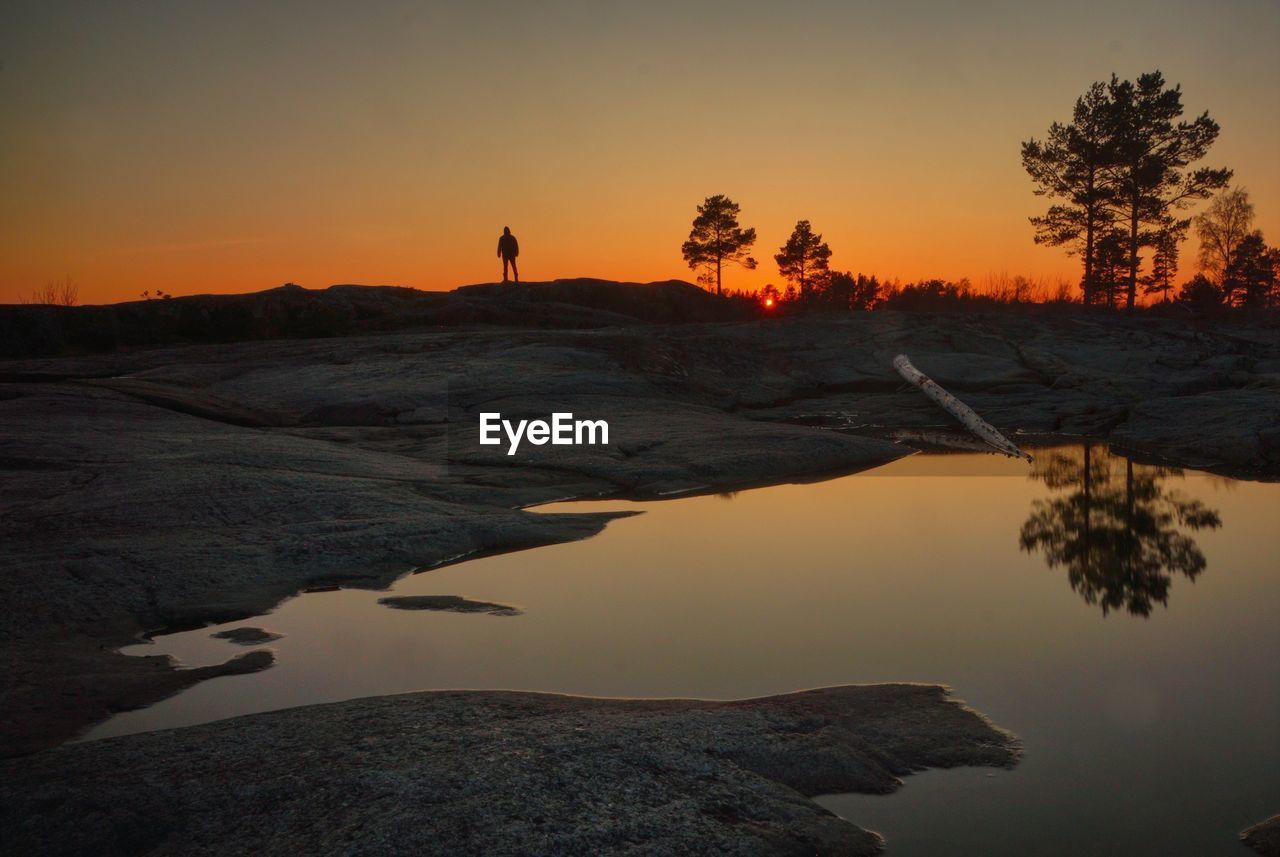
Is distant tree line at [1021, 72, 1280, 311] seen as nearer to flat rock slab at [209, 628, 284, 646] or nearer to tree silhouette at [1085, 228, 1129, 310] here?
tree silhouette at [1085, 228, 1129, 310]

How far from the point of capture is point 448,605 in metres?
6.77

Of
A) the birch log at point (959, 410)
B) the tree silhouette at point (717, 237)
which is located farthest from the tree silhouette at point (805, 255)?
the birch log at point (959, 410)

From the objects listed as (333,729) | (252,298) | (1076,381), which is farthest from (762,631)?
(252,298)

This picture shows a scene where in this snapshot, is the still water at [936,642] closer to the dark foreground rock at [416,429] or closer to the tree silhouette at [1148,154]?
the dark foreground rock at [416,429]

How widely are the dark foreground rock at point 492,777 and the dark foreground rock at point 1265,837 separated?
0.90 m

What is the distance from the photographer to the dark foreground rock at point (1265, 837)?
352 centimetres

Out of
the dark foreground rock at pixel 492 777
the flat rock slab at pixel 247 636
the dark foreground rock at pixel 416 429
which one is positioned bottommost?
the flat rock slab at pixel 247 636

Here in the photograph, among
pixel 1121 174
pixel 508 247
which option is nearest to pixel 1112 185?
pixel 1121 174

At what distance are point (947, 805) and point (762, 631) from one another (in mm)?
2376

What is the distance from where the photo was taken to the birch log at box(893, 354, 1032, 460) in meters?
15.3

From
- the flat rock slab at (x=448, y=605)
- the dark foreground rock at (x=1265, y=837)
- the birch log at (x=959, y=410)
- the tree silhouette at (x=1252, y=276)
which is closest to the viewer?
the dark foreground rock at (x=1265, y=837)

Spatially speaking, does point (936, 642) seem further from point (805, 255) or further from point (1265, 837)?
point (805, 255)

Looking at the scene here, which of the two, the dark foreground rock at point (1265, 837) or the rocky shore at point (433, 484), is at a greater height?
the rocky shore at point (433, 484)

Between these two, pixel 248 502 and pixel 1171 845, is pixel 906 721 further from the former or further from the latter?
pixel 248 502
